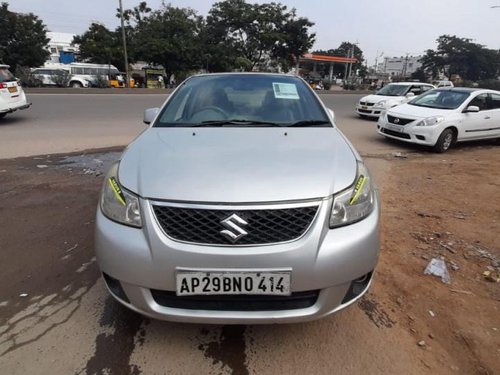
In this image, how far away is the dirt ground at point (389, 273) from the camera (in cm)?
219

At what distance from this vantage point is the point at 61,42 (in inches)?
2685

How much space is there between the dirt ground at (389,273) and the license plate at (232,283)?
1.66ft

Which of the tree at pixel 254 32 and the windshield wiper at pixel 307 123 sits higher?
the tree at pixel 254 32

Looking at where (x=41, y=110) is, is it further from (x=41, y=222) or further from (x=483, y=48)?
(x=483, y=48)

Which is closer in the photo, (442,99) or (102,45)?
(442,99)

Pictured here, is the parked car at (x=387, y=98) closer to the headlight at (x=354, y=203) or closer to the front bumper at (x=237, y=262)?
the headlight at (x=354, y=203)

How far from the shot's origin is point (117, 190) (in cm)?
214

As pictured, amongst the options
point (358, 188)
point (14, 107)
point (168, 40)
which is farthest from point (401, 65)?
point (358, 188)

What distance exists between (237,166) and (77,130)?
8.54 metres

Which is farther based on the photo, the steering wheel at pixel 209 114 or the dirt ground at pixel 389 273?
the steering wheel at pixel 209 114

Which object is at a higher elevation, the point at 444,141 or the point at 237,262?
the point at 237,262

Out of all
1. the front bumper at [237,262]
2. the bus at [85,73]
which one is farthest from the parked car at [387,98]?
the bus at [85,73]

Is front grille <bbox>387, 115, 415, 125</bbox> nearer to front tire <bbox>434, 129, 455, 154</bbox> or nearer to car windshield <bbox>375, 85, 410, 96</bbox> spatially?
front tire <bbox>434, 129, 455, 154</bbox>

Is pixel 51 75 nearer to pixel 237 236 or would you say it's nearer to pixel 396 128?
pixel 396 128
